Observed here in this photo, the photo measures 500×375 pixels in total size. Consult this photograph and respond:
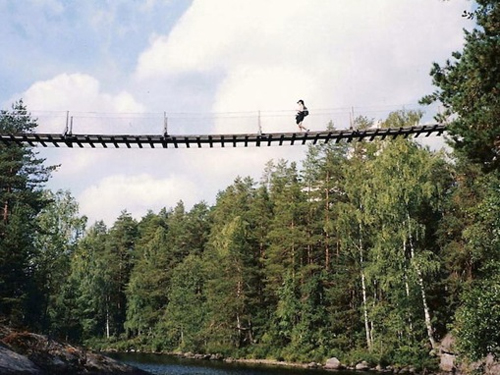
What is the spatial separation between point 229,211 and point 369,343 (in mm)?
21884

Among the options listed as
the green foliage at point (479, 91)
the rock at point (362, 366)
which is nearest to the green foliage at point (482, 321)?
the green foliage at point (479, 91)

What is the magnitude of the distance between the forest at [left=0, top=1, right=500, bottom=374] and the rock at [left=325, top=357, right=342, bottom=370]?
33.1 inches

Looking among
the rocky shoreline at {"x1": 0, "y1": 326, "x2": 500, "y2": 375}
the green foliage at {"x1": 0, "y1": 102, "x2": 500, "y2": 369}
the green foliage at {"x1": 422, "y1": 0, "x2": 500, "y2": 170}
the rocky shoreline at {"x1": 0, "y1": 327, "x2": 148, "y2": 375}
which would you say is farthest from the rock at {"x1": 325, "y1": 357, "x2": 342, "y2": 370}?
the green foliage at {"x1": 422, "y1": 0, "x2": 500, "y2": 170}

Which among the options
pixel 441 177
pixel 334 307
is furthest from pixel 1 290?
pixel 441 177

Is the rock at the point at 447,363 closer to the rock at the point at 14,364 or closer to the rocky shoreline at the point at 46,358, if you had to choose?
the rocky shoreline at the point at 46,358

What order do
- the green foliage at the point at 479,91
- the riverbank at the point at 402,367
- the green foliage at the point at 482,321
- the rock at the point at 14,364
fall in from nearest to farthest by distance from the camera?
the green foliage at the point at 479,91 → the green foliage at the point at 482,321 → the rock at the point at 14,364 → the riverbank at the point at 402,367

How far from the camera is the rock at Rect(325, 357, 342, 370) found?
31328 mm

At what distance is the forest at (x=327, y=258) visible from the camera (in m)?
15.5

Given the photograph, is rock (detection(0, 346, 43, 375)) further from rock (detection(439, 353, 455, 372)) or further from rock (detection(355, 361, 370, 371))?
rock (detection(439, 353, 455, 372))

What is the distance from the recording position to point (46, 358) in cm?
1917

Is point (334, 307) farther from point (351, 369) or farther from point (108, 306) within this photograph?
point (108, 306)

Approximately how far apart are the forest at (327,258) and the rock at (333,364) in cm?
84

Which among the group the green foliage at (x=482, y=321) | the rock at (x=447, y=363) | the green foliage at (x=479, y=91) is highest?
the green foliage at (x=479, y=91)

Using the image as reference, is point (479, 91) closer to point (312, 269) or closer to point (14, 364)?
point (14, 364)
